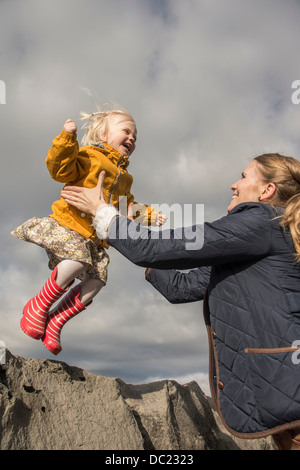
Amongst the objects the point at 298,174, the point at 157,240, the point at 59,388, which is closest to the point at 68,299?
the point at 59,388

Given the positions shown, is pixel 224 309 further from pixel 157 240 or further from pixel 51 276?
pixel 51 276

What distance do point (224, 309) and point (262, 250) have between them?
396 mm

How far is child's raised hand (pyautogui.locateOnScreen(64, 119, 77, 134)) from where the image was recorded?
111 inches

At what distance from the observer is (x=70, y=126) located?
2.82m

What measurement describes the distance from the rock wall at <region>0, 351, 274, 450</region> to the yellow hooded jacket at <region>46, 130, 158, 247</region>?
1106 millimetres

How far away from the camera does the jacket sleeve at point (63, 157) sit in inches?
110

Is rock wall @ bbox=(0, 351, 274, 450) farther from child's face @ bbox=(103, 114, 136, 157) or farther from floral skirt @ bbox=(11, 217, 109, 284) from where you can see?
child's face @ bbox=(103, 114, 136, 157)

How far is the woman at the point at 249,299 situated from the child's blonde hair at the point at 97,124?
4.47ft

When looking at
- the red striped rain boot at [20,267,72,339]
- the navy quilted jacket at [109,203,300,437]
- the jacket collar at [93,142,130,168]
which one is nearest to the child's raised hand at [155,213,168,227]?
the jacket collar at [93,142,130,168]

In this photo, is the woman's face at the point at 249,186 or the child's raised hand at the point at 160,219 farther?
the child's raised hand at the point at 160,219

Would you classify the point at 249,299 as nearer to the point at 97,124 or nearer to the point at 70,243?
the point at 70,243

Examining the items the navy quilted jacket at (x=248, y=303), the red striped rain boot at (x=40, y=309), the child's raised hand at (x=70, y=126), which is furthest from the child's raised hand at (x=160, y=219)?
the navy quilted jacket at (x=248, y=303)

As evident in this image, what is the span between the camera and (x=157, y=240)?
2162mm

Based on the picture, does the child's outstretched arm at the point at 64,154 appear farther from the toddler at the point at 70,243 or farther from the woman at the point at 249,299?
the woman at the point at 249,299
